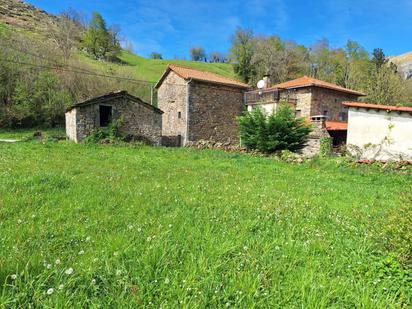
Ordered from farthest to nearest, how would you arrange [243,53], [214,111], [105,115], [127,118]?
1. [243,53]
2. [214,111]
3. [127,118]
4. [105,115]

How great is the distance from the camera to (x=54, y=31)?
40531mm

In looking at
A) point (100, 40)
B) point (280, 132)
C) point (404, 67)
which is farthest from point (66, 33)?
point (404, 67)

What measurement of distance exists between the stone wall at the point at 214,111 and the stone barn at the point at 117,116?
3150 millimetres

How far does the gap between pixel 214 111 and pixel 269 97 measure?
17.0 feet

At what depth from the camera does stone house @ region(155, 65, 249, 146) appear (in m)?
20.3

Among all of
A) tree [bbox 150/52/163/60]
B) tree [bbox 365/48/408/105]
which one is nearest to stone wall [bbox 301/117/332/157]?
tree [bbox 365/48/408/105]

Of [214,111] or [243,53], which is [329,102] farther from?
[243,53]

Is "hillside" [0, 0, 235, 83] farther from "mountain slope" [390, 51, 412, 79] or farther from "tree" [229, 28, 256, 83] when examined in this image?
"mountain slope" [390, 51, 412, 79]

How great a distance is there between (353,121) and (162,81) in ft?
56.3

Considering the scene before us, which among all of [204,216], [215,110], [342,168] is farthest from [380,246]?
[215,110]

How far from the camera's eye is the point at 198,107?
20.6 metres

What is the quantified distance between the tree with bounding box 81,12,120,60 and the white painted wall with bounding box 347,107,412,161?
46.4 meters

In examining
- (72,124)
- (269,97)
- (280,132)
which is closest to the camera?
(280,132)

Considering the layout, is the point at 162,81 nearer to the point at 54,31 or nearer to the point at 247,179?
the point at 247,179
